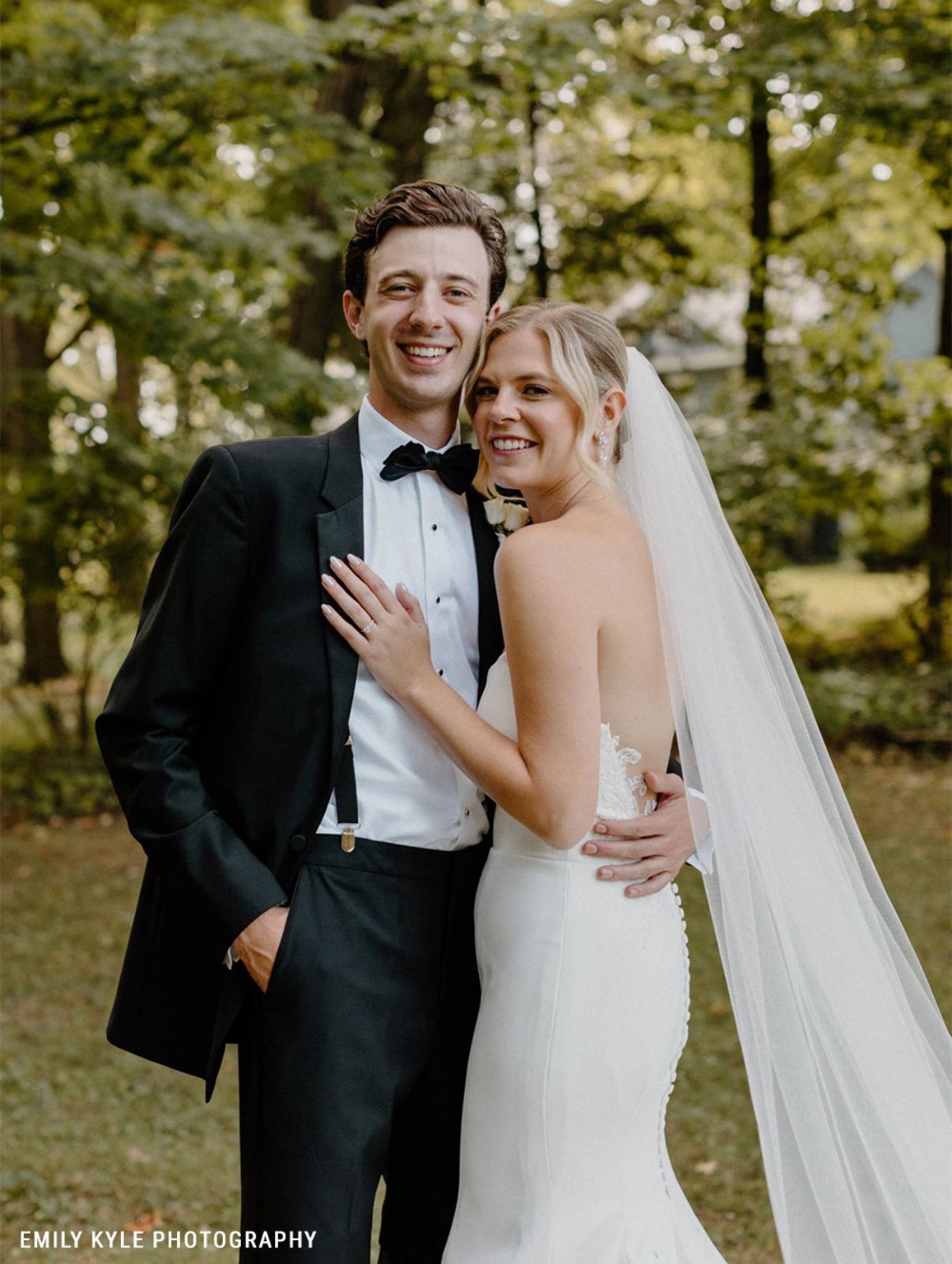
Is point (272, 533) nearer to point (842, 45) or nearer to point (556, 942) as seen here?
point (556, 942)

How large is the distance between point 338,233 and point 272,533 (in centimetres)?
616

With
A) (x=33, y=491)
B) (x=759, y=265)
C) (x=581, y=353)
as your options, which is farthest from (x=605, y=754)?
(x=759, y=265)

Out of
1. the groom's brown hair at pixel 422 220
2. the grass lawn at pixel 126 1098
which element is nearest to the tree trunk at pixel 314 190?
the grass lawn at pixel 126 1098

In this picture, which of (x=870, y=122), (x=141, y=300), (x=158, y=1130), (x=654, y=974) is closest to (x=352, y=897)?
(x=654, y=974)

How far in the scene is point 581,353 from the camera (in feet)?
7.95

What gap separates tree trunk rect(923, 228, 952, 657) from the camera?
12719 millimetres

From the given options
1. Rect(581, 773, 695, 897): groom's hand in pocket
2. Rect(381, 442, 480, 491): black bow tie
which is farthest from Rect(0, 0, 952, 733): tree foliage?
Rect(581, 773, 695, 897): groom's hand in pocket

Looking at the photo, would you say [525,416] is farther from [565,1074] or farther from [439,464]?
[565,1074]

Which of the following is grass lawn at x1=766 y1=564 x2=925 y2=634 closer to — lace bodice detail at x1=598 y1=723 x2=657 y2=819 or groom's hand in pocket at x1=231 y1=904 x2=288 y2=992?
lace bodice detail at x1=598 y1=723 x2=657 y2=819

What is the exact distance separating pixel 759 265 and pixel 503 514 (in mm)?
10587

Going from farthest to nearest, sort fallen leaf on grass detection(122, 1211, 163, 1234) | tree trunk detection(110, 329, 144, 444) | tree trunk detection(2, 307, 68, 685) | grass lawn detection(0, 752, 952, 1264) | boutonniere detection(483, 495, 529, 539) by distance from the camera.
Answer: tree trunk detection(2, 307, 68, 685)
tree trunk detection(110, 329, 144, 444)
grass lawn detection(0, 752, 952, 1264)
fallen leaf on grass detection(122, 1211, 163, 1234)
boutonniere detection(483, 495, 529, 539)

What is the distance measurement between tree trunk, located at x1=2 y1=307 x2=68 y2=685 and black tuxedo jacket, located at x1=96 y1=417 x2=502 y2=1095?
454cm

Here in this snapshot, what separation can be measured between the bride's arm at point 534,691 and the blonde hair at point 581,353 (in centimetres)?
26

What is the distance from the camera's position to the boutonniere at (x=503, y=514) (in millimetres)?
2701
